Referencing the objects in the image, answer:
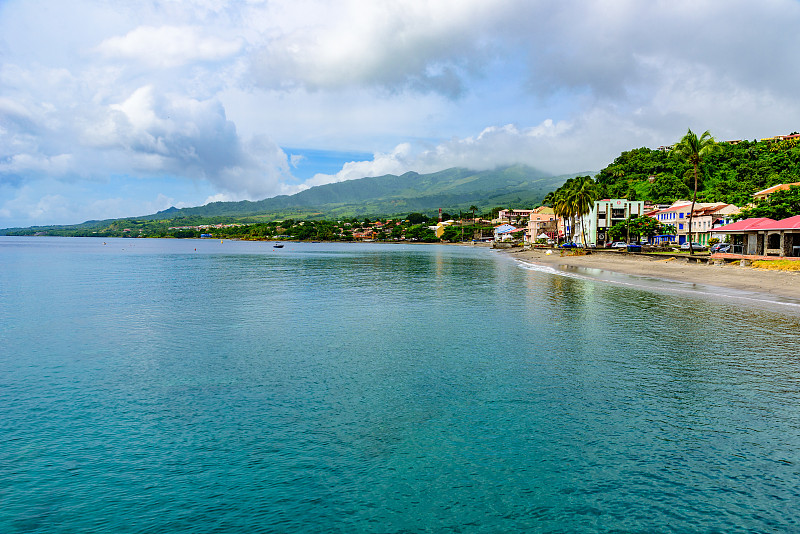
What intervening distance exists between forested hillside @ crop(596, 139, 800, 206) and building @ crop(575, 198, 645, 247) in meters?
21.6

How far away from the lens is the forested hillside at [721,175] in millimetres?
143250

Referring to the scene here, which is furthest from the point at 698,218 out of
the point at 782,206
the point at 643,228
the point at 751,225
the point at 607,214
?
the point at 751,225

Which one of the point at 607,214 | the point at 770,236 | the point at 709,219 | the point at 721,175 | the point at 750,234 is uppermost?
the point at 721,175

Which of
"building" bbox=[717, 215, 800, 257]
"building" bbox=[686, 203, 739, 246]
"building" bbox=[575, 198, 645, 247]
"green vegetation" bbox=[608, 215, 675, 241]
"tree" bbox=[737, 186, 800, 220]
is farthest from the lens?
"building" bbox=[575, 198, 645, 247]

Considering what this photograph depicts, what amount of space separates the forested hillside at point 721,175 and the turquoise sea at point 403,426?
446 feet

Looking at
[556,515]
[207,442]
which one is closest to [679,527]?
[556,515]

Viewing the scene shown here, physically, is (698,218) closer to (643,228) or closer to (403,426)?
(643,228)

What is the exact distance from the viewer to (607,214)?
13888cm

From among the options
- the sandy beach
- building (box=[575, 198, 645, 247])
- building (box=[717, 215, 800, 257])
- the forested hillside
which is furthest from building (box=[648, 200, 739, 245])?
the sandy beach

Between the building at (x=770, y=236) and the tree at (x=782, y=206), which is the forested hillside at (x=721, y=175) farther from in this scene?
the building at (x=770, y=236)

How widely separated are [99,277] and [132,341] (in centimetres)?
4286

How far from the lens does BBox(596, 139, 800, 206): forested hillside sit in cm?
14325

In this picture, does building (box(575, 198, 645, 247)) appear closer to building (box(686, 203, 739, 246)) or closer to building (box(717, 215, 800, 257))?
building (box(686, 203, 739, 246))

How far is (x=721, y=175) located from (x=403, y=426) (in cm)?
18913
